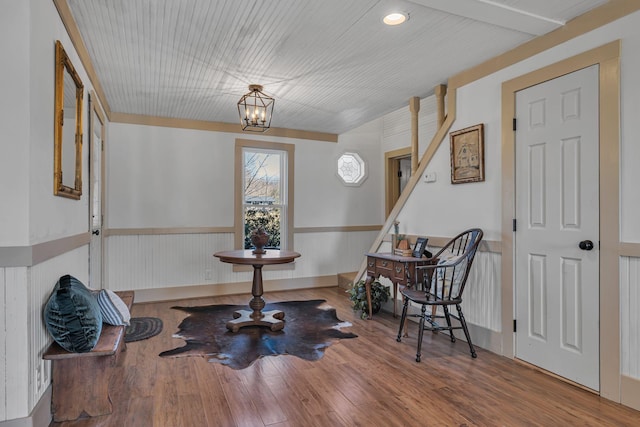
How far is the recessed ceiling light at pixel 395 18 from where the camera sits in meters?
2.54

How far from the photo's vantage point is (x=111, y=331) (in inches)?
95.7

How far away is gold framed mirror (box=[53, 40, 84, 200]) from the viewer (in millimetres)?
2277

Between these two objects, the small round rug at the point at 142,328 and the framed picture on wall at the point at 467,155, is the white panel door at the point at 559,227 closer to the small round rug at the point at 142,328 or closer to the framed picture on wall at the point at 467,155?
the framed picture on wall at the point at 467,155

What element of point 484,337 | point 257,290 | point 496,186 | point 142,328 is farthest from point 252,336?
point 496,186

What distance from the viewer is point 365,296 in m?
4.36

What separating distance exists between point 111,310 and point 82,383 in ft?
1.57

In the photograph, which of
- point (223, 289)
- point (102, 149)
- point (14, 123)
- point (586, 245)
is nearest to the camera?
point (14, 123)

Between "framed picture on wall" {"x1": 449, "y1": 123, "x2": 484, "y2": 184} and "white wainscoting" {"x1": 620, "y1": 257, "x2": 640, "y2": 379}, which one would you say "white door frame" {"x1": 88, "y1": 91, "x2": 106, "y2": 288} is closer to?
"framed picture on wall" {"x1": 449, "y1": 123, "x2": 484, "y2": 184}

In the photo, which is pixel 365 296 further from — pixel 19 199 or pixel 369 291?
pixel 19 199

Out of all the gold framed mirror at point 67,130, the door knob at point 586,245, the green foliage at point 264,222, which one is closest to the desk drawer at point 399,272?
the door knob at point 586,245

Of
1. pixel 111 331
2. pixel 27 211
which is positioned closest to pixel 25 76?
pixel 27 211

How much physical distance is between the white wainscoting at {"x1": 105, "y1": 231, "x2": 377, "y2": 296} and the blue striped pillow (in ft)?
7.71

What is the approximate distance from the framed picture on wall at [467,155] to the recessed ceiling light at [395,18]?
4.07 feet

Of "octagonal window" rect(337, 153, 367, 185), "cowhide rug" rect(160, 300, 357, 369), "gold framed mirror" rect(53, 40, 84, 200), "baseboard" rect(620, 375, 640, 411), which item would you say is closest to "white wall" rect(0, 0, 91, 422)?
"gold framed mirror" rect(53, 40, 84, 200)
